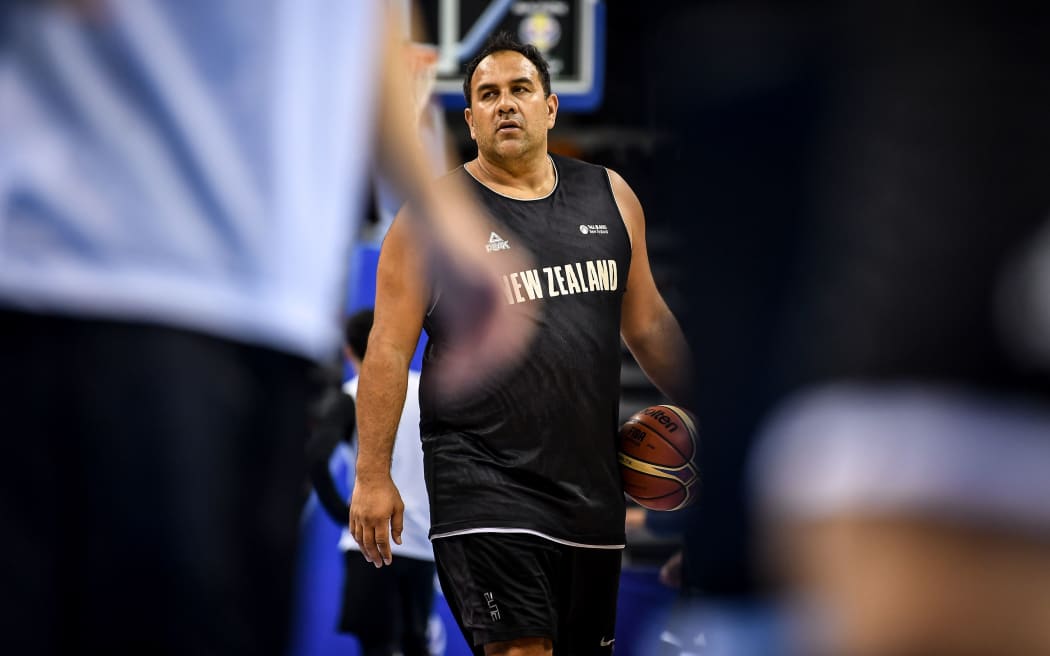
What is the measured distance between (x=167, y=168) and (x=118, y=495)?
0.36m

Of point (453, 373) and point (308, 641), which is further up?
point (453, 373)

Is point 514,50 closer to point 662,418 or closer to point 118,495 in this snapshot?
point 662,418

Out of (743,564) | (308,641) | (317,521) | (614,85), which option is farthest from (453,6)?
(743,564)

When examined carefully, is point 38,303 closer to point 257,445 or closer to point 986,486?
point 257,445

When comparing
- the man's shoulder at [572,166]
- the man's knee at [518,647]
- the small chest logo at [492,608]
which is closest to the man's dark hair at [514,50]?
the man's shoulder at [572,166]

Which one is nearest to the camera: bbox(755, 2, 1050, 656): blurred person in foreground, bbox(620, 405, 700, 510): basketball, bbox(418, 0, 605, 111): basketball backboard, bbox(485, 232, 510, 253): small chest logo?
bbox(755, 2, 1050, 656): blurred person in foreground

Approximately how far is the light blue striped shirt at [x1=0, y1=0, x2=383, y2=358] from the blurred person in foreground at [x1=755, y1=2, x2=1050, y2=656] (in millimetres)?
725

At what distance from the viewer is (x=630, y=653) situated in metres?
5.50

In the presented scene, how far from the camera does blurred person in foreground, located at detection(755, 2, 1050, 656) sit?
2.89 ft

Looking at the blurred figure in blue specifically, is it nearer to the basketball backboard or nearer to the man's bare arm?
the man's bare arm

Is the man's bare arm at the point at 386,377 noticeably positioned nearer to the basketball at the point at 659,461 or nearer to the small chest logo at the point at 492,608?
the small chest logo at the point at 492,608

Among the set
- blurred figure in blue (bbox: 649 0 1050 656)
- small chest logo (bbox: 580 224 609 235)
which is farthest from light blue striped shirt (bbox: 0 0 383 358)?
small chest logo (bbox: 580 224 609 235)

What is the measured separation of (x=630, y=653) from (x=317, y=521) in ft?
5.43

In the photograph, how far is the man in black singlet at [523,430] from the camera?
3.60 m
